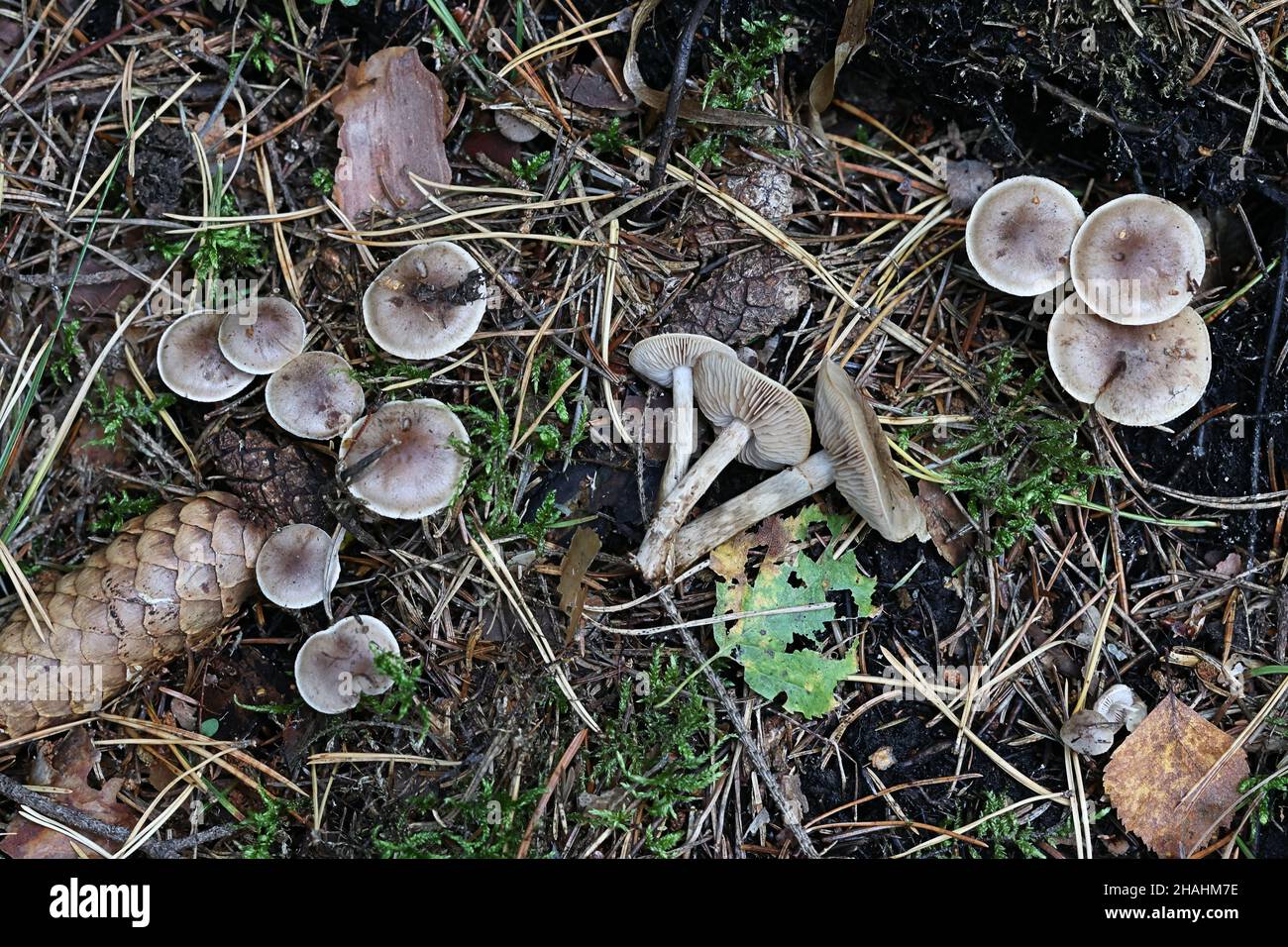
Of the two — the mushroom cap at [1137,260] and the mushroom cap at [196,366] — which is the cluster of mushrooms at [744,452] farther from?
the mushroom cap at [196,366]

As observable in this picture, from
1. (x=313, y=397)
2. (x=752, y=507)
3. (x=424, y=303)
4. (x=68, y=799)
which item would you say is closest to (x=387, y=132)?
(x=424, y=303)

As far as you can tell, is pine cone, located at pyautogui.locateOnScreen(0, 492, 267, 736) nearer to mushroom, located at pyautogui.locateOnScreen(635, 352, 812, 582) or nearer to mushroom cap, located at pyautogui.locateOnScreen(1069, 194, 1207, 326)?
mushroom, located at pyautogui.locateOnScreen(635, 352, 812, 582)

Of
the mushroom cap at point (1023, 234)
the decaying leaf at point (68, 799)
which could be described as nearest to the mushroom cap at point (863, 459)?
the mushroom cap at point (1023, 234)

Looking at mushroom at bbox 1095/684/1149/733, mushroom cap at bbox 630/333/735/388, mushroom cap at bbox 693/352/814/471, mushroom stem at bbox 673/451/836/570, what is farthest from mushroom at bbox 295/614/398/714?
mushroom at bbox 1095/684/1149/733

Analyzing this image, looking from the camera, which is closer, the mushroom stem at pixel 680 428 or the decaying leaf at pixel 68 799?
the decaying leaf at pixel 68 799
